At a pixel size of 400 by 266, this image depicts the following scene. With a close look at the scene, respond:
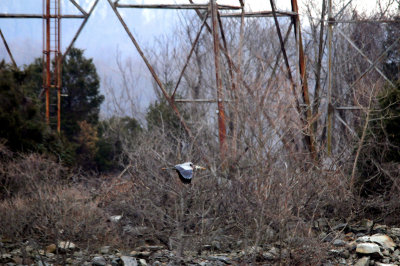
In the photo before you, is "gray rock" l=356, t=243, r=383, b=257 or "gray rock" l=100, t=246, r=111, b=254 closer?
"gray rock" l=356, t=243, r=383, b=257

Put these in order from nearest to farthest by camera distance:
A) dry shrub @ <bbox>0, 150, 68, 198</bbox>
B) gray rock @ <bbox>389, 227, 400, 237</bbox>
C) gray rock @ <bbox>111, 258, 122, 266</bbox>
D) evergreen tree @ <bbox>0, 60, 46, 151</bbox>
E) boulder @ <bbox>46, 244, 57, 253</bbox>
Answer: gray rock @ <bbox>111, 258, 122, 266</bbox> → boulder @ <bbox>46, 244, 57, 253</bbox> → dry shrub @ <bbox>0, 150, 68, 198</bbox> → gray rock @ <bbox>389, 227, 400, 237</bbox> → evergreen tree @ <bbox>0, 60, 46, 151</bbox>

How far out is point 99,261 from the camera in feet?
25.4

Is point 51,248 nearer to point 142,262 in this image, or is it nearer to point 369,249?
point 142,262

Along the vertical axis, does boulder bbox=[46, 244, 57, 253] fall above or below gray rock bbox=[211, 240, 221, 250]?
above

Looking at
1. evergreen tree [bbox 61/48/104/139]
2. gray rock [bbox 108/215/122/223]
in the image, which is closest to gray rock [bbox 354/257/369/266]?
gray rock [bbox 108/215/122/223]

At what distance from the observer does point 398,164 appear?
31.7 feet

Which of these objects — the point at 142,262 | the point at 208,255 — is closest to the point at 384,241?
the point at 208,255

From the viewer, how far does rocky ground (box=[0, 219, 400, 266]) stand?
7668mm

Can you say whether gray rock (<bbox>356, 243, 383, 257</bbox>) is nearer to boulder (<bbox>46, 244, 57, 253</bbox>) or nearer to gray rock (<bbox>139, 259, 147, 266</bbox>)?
gray rock (<bbox>139, 259, 147, 266</bbox>)

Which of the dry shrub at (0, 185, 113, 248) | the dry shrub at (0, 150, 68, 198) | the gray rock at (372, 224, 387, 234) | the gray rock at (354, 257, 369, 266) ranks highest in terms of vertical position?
the dry shrub at (0, 150, 68, 198)

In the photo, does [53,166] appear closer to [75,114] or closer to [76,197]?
[76,197]

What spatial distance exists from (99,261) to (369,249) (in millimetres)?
3998

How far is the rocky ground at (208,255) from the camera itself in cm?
767

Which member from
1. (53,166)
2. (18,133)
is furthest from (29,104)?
(53,166)
